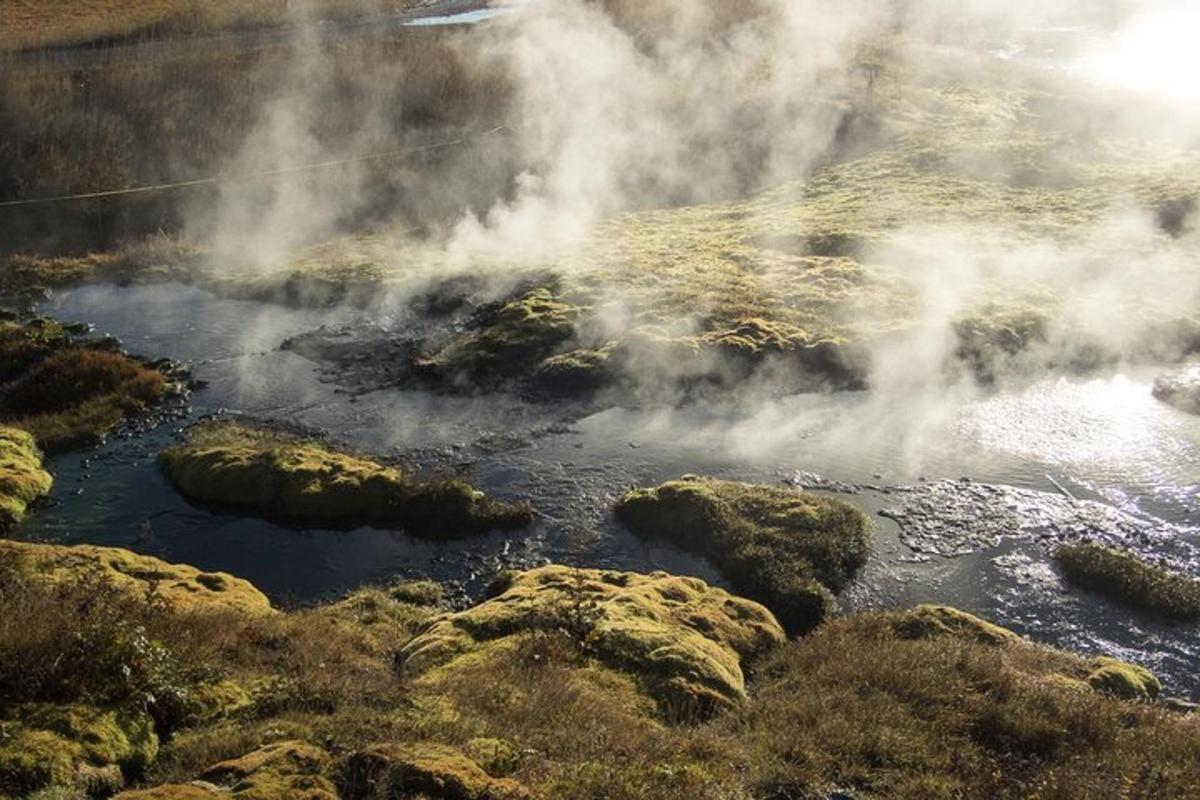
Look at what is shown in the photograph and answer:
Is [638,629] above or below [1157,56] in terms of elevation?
below

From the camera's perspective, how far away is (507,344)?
26641mm

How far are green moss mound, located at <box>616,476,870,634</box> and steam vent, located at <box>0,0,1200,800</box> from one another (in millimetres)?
83

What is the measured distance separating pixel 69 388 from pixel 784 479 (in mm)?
18315

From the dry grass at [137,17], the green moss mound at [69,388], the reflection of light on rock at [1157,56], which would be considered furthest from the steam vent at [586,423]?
the reflection of light on rock at [1157,56]

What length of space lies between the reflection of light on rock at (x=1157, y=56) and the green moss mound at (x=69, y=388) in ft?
171

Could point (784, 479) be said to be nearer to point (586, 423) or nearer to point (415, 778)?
point (586, 423)

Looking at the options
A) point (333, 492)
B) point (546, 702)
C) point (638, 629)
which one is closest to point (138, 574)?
point (333, 492)

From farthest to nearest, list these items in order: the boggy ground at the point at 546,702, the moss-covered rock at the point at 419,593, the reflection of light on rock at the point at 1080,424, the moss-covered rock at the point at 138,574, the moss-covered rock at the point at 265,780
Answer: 1. the reflection of light on rock at the point at 1080,424
2. the moss-covered rock at the point at 419,593
3. the moss-covered rock at the point at 138,574
4. the boggy ground at the point at 546,702
5. the moss-covered rock at the point at 265,780

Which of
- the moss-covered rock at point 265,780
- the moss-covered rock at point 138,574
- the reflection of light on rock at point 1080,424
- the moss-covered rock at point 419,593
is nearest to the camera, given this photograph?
the moss-covered rock at point 265,780

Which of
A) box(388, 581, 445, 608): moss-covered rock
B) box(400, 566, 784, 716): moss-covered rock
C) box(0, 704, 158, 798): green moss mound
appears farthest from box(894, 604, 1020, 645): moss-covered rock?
box(0, 704, 158, 798): green moss mound

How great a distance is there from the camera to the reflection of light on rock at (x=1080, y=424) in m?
21.2

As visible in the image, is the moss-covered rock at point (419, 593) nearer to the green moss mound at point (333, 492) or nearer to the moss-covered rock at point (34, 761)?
the green moss mound at point (333, 492)

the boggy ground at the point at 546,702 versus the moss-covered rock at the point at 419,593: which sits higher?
the boggy ground at the point at 546,702

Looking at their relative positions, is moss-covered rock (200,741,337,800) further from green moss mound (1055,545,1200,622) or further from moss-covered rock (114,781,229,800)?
green moss mound (1055,545,1200,622)
